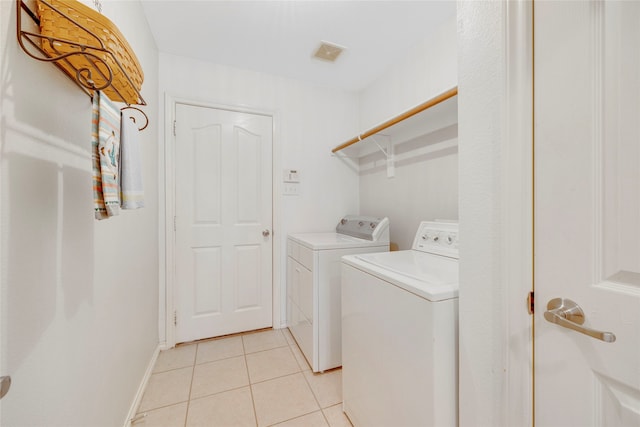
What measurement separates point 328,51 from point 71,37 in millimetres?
1764

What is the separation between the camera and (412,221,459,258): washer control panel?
1.36 m

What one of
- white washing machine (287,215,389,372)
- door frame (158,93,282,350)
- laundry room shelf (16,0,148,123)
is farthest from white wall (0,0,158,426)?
white washing machine (287,215,389,372)

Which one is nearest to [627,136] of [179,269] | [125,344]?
[125,344]

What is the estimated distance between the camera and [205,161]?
2.20 m

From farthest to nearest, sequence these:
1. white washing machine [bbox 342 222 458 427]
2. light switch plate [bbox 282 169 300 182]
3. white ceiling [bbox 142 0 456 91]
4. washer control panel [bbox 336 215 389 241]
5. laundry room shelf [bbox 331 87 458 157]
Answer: light switch plate [bbox 282 169 300 182] → washer control panel [bbox 336 215 389 241] → white ceiling [bbox 142 0 456 91] → laundry room shelf [bbox 331 87 458 157] → white washing machine [bbox 342 222 458 427]

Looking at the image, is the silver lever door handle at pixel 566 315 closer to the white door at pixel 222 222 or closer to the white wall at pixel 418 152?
the white wall at pixel 418 152

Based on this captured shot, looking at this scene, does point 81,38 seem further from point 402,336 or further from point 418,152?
point 418,152

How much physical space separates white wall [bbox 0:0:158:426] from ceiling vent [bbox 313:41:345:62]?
128 cm

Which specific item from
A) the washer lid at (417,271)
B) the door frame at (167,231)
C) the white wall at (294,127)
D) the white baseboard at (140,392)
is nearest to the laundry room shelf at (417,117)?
the white wall at (294,127)

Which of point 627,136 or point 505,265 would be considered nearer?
point 627,136

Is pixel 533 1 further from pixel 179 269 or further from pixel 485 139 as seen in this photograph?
pixel 179 269

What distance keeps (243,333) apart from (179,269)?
2.73ft

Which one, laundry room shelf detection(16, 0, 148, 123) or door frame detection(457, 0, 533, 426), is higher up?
laundry room shelf detection(16, 0, 148, 123)

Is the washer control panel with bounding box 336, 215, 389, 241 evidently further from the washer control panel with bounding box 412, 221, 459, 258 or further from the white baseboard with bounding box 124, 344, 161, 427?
the white baseboard with bounding box 124, 344, 161, 427
